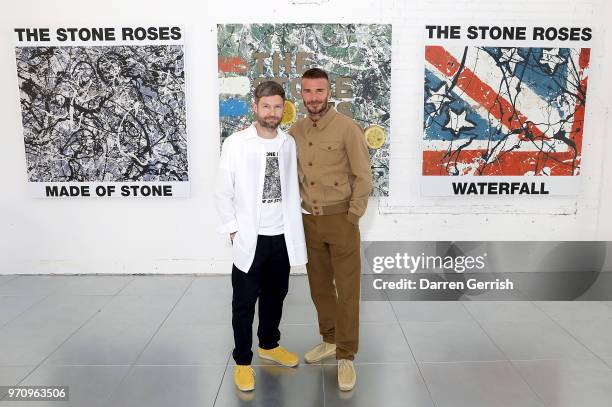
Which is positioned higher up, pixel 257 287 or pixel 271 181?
pixel 271 181

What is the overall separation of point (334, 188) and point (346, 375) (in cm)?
101

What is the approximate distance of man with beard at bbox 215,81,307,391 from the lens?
8.20 feet

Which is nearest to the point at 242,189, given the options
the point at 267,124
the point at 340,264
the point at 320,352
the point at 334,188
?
the point at 267,124

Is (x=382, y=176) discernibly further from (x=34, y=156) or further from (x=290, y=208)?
(x=34, y=156)

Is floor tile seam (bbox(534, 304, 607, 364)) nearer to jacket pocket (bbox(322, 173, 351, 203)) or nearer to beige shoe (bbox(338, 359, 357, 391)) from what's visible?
beige shoe (bbox(338, 359, 357, 391))

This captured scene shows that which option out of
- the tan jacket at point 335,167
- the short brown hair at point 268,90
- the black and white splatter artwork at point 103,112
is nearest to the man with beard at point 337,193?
the tan jacket at point 335,167

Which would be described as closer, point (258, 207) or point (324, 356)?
point (258, 207)

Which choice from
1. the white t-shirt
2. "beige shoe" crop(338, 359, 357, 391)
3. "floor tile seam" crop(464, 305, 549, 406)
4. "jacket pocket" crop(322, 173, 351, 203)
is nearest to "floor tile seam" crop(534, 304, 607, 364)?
"floor tile seam" crop(464, 305, 549, 406)

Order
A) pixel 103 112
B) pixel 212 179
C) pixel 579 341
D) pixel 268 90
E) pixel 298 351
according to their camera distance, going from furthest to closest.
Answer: pixel 212 179, pixel 103 112, pixel 579 341, pixel 298 351, pixel 268 90

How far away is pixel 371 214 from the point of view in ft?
14.7

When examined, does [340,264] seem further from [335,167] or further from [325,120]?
[325,120]

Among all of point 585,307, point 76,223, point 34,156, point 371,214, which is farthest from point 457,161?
point 34,156

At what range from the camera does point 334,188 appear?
2.62m

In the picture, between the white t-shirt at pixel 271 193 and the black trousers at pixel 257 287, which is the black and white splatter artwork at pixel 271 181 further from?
the black trousers at pixel 257 287
